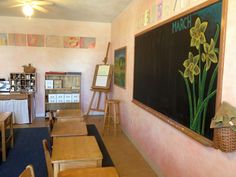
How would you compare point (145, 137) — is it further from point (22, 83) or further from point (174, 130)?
point (22, 83)

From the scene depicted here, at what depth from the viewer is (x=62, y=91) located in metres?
6.06

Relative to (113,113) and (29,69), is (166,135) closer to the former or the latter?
(113,113)

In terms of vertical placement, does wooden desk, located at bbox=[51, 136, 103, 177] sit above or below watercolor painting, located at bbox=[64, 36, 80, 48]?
below

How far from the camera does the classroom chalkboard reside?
71.4 inches

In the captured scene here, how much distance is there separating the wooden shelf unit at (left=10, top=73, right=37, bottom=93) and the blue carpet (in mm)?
1312

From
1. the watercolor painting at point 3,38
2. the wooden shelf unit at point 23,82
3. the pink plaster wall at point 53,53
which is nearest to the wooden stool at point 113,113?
the pink plaster wall at point 53,53

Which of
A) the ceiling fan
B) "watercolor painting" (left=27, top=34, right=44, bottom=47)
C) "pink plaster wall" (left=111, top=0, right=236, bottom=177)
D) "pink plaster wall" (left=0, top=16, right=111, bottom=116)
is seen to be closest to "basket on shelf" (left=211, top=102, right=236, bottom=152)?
"pink plaster wall" (left=111, top=0, right=236, bottom=177)

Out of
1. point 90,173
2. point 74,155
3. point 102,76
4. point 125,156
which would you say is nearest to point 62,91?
point 102,76

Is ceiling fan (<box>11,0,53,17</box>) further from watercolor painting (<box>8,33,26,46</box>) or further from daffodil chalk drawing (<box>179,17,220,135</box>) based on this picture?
daffodil chalk drawing (<box>179,17,220,135</box>)

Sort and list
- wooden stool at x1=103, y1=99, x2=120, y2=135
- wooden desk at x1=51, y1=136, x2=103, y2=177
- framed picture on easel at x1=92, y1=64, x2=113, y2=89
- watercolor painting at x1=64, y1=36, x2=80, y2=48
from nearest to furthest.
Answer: wooden desk at x1=51, y1=136, x2=103, y2=177, wooden stool at x1=103, y1=99, x2=120, y2=135, framed picture on easel at x1=92, y1=64, x2=113, y2=89, watercolor painting at x1=64, y1=36, x2=80, y2=48

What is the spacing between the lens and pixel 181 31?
7.59ft

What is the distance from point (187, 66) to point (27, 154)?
2826mm

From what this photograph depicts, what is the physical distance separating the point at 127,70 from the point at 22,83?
297 centimetres

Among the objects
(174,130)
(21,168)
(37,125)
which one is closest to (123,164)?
(174,130)
